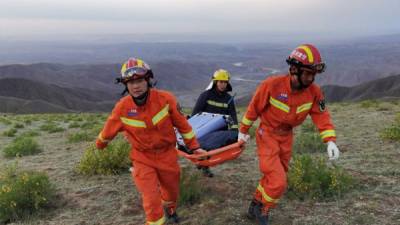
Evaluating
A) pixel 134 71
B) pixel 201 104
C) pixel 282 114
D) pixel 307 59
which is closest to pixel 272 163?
pixel 282 114

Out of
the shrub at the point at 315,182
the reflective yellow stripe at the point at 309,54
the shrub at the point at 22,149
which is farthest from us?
the shrub at the point at 22,149

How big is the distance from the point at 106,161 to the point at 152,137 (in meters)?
3.10

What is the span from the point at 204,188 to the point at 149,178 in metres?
1.78

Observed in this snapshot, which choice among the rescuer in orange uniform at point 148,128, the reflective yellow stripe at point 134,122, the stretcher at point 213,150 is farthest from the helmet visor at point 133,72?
the stretcher at point 213,150

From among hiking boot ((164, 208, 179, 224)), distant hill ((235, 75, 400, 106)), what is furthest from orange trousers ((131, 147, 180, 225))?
distant hill ((235, 75, 400, 106))

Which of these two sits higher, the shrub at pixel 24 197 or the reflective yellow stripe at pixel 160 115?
the reflective yellow stripe at pixel 160 115

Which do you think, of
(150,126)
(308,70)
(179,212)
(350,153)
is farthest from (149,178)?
(350,153)

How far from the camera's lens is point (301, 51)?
535cm

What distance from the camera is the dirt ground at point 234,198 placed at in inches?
231

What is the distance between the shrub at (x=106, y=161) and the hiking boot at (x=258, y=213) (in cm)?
306

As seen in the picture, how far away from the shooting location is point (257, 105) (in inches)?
223

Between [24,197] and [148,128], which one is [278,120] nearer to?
[148,128]

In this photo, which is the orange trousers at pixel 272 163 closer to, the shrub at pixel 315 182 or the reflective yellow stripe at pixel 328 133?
the reflective yellow stripe at pixel 328 133

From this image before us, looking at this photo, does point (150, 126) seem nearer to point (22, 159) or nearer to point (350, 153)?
point (350, 153)
